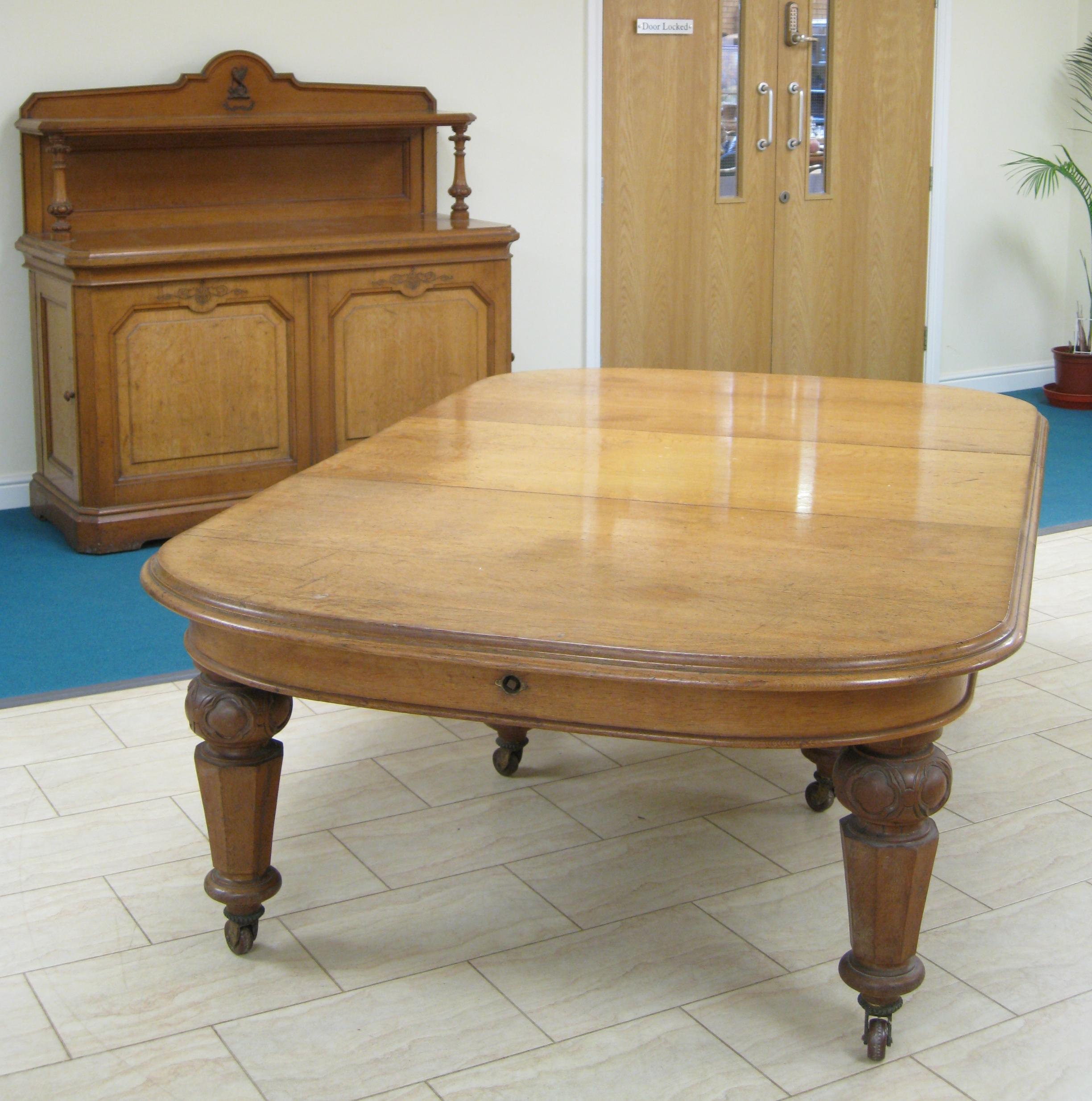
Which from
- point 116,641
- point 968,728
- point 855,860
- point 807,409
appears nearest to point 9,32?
point 116,641

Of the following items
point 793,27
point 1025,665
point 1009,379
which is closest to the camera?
point 1025,665

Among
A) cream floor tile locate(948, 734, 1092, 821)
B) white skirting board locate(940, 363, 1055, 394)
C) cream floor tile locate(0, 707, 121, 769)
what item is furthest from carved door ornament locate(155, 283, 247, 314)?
white skirting board locate(940, 363, 1055, 394)

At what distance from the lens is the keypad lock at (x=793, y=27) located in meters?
5.79

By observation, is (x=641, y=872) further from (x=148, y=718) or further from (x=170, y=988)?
(x=148, y=718)

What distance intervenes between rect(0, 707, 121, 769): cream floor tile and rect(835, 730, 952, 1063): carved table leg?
1.73m

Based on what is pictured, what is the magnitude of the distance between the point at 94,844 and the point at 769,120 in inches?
179

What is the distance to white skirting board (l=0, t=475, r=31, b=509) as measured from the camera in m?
4.82

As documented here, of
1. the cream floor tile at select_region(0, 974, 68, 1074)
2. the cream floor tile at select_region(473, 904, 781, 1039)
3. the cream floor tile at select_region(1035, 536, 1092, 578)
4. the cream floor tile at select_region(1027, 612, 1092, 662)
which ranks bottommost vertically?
the cream floor tile at select_region(0, 974, 68, 1074)

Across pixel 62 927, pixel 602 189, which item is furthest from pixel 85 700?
pixel 602 189

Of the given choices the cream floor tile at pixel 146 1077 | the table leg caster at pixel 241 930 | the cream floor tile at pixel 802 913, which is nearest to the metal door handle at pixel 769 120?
the cream floor tile at pixel 802 913

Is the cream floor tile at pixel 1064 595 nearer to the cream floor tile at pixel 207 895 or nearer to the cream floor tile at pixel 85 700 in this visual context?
the cream floor tile at pixel 207 895

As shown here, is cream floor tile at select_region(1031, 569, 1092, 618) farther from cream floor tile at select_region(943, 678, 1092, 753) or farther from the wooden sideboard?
the wooden sideboard

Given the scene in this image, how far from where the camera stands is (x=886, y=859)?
1815 millimetres

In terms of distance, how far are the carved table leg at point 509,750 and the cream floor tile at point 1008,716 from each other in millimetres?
943
